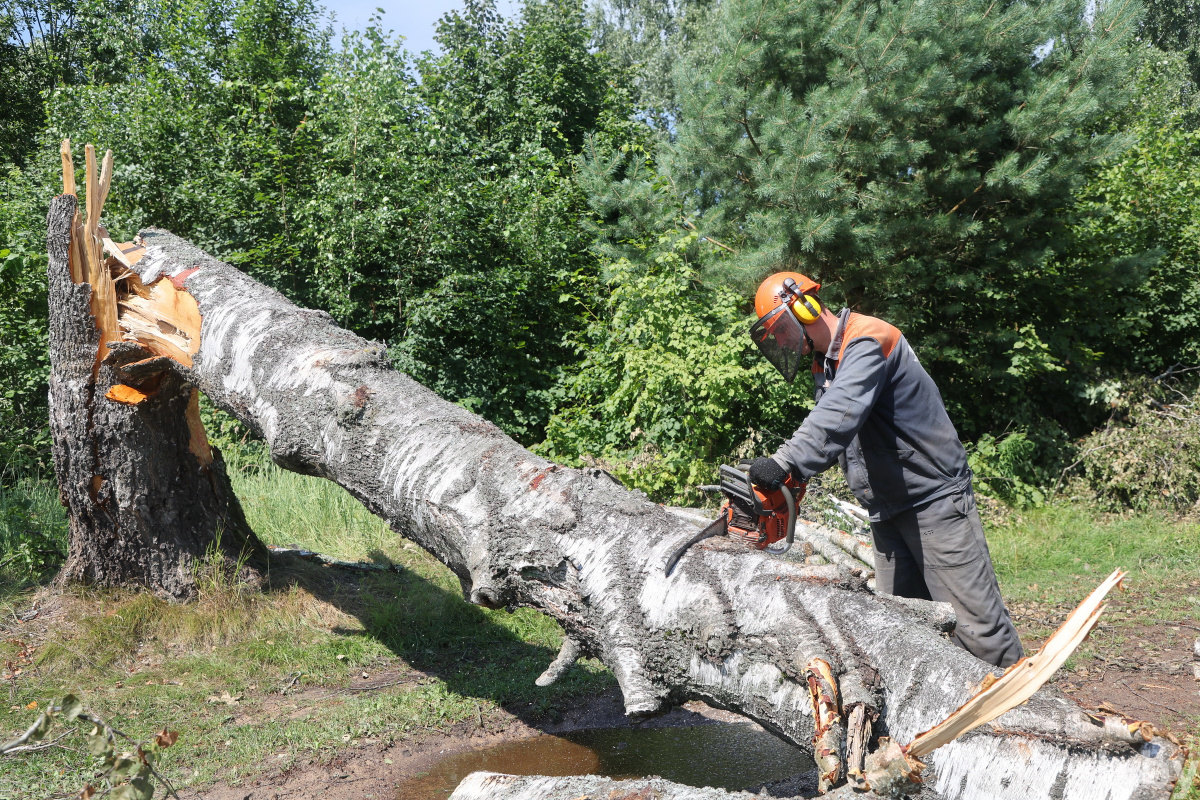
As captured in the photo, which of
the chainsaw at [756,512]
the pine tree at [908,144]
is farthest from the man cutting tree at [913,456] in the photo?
the pine tree at [908,144]

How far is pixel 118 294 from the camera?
15.1 ft

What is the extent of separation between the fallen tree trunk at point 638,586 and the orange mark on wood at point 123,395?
2.82 ft

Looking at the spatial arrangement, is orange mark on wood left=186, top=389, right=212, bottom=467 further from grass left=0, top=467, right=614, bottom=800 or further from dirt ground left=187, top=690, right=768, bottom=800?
dirt ground left=187, top=690, right=768, bottom=800

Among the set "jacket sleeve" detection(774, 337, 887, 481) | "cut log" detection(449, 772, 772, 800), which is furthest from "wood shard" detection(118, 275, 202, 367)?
"jacket sleeve" detection(774, 337, 887, 481)

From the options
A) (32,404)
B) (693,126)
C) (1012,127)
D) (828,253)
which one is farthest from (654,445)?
(32,404)

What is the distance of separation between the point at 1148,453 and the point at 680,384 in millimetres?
4570

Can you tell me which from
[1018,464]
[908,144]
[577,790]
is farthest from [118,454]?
[1018,464]

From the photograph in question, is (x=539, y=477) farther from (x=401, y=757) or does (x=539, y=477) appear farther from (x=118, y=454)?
(x=118, y=454)

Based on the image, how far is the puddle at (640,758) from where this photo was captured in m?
3.46

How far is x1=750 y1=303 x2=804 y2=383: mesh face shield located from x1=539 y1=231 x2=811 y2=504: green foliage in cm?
419

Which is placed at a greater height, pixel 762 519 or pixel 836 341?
pixel 836 341

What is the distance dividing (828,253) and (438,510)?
542cm

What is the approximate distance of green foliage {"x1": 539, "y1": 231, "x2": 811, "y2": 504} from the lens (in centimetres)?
777

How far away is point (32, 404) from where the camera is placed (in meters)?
10.3
